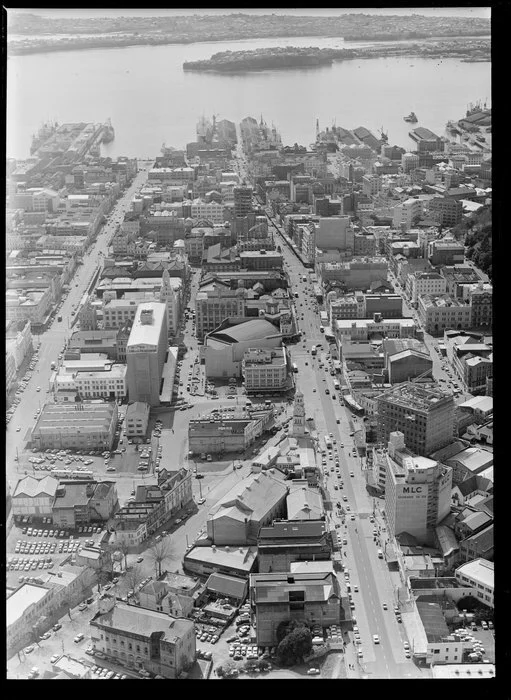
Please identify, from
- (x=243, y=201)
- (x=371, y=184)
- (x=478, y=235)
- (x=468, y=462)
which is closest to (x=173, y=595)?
(x=468, y=462)

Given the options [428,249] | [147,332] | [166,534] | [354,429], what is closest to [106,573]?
[166,534]

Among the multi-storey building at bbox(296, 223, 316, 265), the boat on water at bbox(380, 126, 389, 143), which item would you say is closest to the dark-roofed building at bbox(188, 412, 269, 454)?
the multi-storey building at bbox(296, 223, 316, 265)

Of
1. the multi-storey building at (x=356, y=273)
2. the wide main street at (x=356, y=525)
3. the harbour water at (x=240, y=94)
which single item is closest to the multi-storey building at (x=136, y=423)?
the wide main street at (x=356, y=525)

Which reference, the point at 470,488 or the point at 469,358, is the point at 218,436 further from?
the point at 469,358

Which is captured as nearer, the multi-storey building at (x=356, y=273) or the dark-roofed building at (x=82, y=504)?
the dark-roofed building at (x=82, y=504)

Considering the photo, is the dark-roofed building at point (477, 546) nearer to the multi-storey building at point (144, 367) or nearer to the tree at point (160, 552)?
the tree at point (160, 552)
